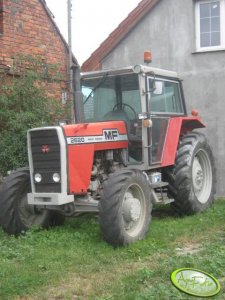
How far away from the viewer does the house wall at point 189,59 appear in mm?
11828

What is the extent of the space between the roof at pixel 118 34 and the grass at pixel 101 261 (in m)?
6.24

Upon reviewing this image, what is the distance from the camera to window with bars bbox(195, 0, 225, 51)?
1175 cm

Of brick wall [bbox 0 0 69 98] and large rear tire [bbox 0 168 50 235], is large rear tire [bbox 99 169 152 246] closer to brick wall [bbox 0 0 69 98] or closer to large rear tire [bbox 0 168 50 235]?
large rear tire [bbox 0 168 50 235]

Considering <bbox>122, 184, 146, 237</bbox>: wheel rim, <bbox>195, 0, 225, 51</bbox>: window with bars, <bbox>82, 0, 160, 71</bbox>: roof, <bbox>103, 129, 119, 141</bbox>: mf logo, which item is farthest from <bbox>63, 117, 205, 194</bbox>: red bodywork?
<bbox>82, 0, 160, 71</bbox>: roof

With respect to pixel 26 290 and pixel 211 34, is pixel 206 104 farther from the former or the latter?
pixel 26 290

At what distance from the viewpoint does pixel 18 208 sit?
23.8ft

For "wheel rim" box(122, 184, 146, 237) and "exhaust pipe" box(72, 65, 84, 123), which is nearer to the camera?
"wheel rim" box(122, 184, 146, 237)

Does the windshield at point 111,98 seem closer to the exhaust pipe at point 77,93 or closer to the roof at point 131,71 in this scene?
the roof at point 131,71

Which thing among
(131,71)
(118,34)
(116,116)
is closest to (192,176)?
(116,116)

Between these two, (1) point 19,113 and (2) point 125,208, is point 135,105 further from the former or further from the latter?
(1) point 19,113

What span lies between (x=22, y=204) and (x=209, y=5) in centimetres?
702

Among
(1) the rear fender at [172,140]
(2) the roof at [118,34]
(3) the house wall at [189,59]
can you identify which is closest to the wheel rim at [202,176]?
(1) the rear fender at [172,140]

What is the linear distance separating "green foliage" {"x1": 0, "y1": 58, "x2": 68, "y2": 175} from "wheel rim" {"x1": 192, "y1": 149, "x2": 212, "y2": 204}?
115 inches

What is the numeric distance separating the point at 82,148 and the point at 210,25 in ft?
20.5
